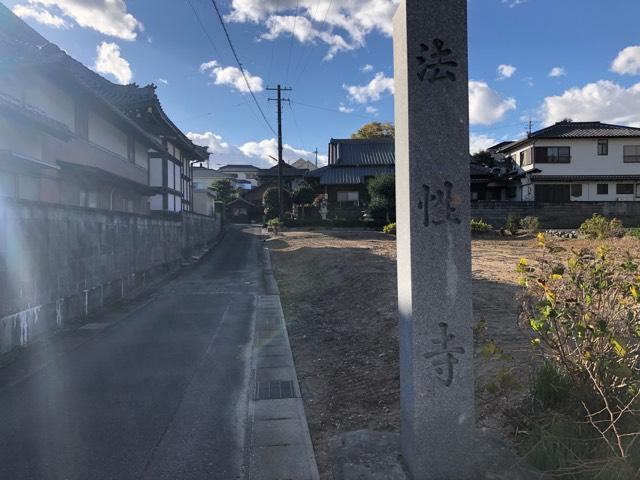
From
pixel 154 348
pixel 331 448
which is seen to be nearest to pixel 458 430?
pixel 331 448

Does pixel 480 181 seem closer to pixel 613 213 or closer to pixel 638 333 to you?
pixel 613 213

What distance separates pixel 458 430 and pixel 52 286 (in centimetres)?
712

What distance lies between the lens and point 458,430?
2.92 metres

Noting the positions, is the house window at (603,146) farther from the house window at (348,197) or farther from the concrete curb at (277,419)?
the concrete curb at (277,419)

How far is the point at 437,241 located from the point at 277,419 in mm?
2370

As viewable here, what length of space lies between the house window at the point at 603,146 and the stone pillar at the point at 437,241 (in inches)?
1673

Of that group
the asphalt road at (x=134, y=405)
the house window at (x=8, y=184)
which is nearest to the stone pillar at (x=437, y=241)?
the asphalt road at (x=134, y=405)

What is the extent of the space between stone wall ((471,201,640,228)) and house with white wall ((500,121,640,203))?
4579mm

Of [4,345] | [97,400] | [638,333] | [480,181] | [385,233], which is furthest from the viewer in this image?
[480,181]

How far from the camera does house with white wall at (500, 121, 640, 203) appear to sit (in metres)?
38.4

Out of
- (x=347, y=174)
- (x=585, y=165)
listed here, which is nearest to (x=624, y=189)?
(x=585, y=165)

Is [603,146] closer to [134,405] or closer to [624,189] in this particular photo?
[624,189]

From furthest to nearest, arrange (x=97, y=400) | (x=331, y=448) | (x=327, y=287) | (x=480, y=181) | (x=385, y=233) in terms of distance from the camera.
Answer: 1. (x=480, y=181)
2. (x=385, y=233)
3. (x=327, y=287)
4. (x=97, y=400)
5. (x=331, y=448)

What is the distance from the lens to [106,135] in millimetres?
16297
